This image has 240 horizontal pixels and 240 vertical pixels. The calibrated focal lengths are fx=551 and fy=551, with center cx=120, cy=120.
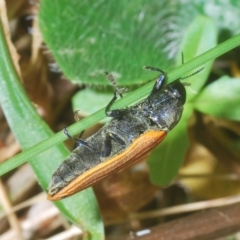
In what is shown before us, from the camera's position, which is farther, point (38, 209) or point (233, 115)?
point (38, 209)

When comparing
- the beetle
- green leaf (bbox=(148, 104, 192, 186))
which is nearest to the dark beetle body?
the beetle

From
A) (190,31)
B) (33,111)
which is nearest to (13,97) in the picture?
(33,111)

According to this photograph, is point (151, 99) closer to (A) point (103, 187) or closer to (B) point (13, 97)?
(B) point (13, 97)

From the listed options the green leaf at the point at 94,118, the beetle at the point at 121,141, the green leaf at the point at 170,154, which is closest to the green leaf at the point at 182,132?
the green leaf at the point at 170,154

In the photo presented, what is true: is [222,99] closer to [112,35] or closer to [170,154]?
[170,154]

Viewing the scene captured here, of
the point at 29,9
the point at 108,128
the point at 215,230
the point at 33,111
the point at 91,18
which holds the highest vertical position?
the point at 29,9

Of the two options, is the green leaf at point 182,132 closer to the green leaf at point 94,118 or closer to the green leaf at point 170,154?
the green leaf at point 170,154
